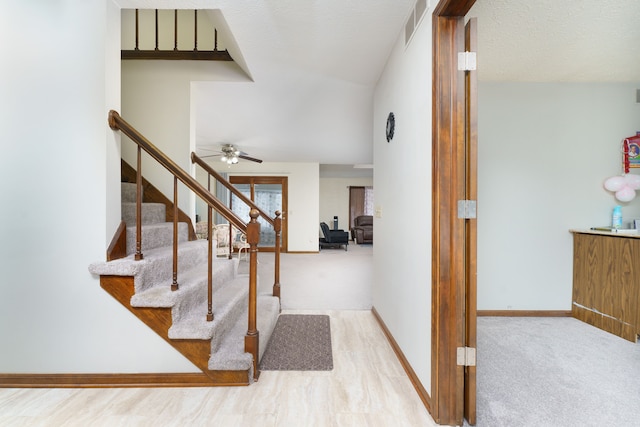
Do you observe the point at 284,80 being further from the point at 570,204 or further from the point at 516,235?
the point at 570,204

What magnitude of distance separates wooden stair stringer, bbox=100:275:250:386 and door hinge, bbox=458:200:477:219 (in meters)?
1.59

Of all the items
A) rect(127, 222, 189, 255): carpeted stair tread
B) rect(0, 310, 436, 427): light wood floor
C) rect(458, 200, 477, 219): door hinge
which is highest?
rect(458, 200, 477, 219): door hinge

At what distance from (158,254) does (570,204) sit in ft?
12.9

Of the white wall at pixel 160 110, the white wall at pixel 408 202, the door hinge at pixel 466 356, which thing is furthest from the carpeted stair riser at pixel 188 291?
the door hinge at pixel 466 356

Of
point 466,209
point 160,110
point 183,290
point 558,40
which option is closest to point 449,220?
point 466,209

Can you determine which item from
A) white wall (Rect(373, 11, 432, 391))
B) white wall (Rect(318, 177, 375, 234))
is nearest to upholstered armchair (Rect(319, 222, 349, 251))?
white wall (Rect(318, 177, 375, 234))

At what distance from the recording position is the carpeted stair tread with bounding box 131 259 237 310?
1.68m

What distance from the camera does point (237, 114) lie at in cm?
380

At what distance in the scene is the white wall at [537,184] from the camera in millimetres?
2879

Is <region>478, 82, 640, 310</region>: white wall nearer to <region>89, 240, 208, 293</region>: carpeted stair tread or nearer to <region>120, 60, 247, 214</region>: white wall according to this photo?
<region>89, 240, 208, 293</region>: carpeted stair tread

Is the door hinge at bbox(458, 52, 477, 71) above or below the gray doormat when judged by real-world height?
above

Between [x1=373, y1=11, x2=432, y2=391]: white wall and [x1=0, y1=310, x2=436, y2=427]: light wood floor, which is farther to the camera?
[x1=373, y1=11, x2=432, y2=391]: white wall

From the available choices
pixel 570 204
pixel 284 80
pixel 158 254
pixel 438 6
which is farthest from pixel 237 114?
pixel 570 204

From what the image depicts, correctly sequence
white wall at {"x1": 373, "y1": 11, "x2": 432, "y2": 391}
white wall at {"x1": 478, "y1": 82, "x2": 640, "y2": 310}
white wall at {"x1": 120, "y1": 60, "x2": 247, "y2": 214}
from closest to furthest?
white wall at {"x1": 373, "y1": 11, "x2": 432, "y2": 391} < white wall at {"x1": 120, "y1": 60, "x2": 247, "y2": 214} < white wall at {"x1": 478, "y1": 82, "x2": 640, "y2": 310}
